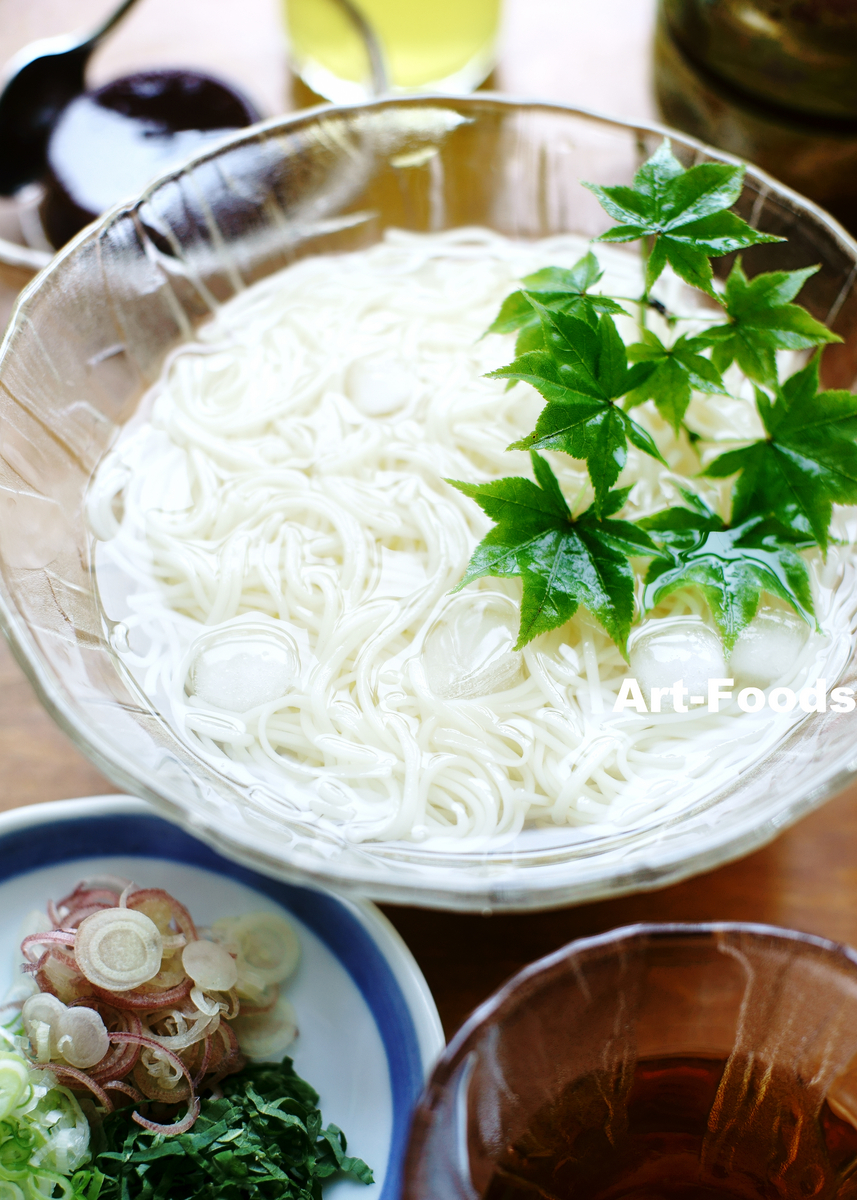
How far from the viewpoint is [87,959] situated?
4.24 feet

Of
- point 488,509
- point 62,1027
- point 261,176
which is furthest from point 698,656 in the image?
point 261,176

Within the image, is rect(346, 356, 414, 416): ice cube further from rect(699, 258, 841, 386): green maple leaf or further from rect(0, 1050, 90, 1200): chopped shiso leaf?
rect(0, 1050, 90, 1200): chopped shiso leaf

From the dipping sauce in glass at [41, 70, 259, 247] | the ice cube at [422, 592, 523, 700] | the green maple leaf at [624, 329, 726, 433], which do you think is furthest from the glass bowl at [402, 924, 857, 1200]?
the dipping sauce in glass at [41, 70, 259, 247]

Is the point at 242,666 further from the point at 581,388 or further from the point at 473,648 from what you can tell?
the point at 581,388

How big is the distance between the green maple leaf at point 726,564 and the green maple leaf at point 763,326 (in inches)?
8.2

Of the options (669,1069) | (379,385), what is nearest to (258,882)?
(669,1069)

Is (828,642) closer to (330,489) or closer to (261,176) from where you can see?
(330,489)

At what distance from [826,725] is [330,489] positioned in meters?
0.77

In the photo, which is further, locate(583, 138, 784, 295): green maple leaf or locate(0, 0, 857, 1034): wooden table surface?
locate(0, 0, 857, 1034): wooden table surface

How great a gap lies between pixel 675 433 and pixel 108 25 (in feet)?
4.98

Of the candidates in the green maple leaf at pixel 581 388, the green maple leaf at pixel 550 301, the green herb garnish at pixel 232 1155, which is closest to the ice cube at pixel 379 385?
the green maple leaf at pixel 550 301

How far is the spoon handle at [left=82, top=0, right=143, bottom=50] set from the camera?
207 cm

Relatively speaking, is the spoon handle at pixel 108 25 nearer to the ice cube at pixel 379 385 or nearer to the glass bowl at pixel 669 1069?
the ice cube at pixel 379 385

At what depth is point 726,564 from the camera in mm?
1403
